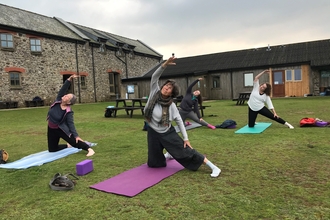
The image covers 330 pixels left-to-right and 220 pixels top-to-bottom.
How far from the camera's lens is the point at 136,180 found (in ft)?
12.8

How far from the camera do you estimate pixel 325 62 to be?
22.8m

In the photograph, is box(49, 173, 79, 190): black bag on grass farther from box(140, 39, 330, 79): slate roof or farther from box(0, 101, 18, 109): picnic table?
box(140, 39, 330, 79): slate roof

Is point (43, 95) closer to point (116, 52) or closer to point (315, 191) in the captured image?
point (116, 52)

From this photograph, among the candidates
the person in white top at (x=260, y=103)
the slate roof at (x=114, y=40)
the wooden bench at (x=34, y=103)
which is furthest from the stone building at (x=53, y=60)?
the person in white top at (x=260, y=103)

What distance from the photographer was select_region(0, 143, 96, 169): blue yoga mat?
4.92 meters

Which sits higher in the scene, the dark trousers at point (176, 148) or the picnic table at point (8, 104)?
the picnic table at point (8, 104)

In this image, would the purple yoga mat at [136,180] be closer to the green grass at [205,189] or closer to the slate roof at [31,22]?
the green grass at [205,189]

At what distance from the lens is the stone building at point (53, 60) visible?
68.5ft

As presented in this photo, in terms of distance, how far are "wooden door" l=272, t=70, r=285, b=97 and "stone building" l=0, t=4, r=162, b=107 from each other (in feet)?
49.8

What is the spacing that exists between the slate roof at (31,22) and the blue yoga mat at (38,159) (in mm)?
18313

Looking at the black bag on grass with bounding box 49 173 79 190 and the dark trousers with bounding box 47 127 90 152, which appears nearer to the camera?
the black bag on grass with bounding box 49 173 79 190

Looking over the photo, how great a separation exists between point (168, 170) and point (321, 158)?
8.28 feet

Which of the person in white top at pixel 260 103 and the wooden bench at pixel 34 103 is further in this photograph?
the wooden bench at pixel 34 103

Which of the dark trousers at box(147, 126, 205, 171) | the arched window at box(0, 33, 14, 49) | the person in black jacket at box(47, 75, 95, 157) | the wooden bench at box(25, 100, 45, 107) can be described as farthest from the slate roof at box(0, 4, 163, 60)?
the dark trousers at box(147, 126, 205, 171)
